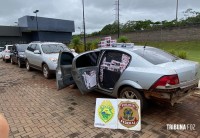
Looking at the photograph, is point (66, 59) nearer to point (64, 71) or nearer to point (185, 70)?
point (64, 71)

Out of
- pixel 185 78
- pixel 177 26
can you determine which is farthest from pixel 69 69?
pixel 177 26

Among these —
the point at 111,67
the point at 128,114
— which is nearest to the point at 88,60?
the point at 111,67

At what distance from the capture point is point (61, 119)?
4.34 metres

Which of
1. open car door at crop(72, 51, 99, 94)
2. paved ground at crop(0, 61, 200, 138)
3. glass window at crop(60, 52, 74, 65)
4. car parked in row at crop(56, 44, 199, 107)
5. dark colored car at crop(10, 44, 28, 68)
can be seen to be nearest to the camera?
paved ground at crop(0, 61, 200, 138)

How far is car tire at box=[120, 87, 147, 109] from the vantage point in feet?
13.5

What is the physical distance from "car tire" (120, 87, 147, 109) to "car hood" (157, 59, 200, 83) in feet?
2.50

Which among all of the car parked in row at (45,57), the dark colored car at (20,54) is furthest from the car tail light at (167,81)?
the dark colored car at (20,54)

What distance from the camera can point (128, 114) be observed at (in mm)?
3900

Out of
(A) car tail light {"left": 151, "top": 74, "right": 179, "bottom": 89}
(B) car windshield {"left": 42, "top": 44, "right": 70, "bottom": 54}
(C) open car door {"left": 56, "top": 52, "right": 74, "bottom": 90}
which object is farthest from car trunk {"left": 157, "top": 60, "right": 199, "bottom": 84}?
(B) car windshield {"left": 42, "top": 44, "right": 70, "bottom": 54}

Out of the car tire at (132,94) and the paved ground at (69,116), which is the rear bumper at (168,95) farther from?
the paved ground at (69,116)

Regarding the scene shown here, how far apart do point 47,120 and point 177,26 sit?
2329 centimetres

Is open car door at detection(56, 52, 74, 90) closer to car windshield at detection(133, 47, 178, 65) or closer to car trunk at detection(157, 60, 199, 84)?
car windshield at detection(133, 47, 178, 65)

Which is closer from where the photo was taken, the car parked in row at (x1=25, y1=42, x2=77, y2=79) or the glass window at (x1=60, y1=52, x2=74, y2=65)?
the glass window at (x1=60, y1=52, x2=74, y2=65)

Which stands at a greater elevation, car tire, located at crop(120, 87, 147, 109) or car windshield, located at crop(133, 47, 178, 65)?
car windshield, located at crop(133, 47, 178, 65)
